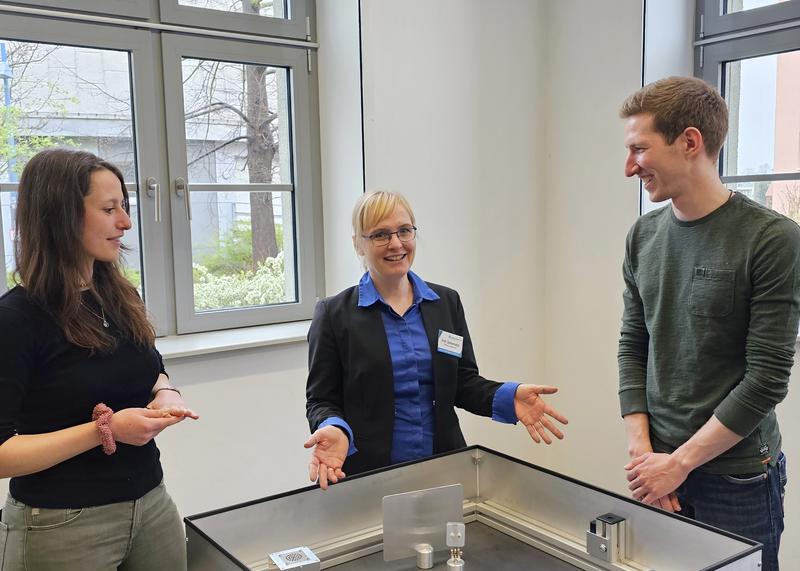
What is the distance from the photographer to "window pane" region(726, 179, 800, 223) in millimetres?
2861

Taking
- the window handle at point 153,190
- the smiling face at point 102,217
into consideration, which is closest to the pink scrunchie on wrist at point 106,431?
the smiling face at point 102,217

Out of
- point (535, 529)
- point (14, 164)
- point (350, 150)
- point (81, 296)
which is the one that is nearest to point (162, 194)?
point (14, 164)

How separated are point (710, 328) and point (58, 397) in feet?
4.53

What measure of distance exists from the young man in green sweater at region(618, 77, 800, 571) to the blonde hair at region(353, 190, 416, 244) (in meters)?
0.58

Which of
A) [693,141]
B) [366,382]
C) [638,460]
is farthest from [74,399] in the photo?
[693,141]

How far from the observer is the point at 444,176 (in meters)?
3.21

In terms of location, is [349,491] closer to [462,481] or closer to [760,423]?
[462,481]

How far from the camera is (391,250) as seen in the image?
1862 mm

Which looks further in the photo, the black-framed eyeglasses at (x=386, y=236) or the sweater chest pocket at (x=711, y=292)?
the black-framed eyeglasses at (x=386, y=236)

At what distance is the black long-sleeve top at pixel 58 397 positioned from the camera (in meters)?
1.37

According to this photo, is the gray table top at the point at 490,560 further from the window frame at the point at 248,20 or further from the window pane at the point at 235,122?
the window frame at the point at 248,20

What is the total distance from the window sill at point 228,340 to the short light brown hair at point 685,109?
1.73 m

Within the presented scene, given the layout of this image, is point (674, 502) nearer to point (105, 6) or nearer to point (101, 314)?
point (101, 314)

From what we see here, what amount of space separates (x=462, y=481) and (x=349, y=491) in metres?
0.29
